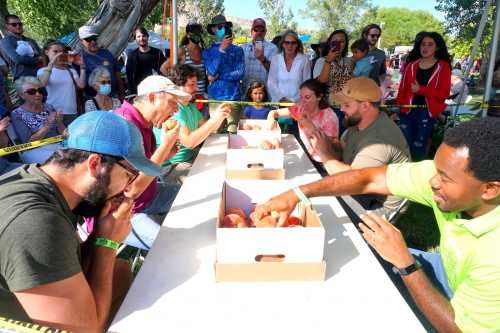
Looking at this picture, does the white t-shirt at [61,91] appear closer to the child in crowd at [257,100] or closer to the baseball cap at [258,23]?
the child in crowd at [257,100]

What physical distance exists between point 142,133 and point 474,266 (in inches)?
79.3

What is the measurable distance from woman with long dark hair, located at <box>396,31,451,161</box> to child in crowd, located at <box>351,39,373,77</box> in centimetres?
53

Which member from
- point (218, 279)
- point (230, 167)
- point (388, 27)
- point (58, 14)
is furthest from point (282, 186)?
point (388, 27)

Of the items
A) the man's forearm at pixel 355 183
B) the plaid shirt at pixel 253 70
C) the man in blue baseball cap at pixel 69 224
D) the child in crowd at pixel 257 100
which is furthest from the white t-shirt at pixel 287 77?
the man in blue baseball cap at pixel 69 224

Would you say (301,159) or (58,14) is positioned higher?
(58,14)

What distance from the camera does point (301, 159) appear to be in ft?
9.57

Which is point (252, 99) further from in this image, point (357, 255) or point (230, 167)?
point (357, 255)

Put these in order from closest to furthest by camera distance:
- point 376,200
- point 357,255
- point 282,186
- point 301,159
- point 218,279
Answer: point 218,279, point 357,255, point 282,186, point 376,200, point 301,159

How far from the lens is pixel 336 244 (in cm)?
168

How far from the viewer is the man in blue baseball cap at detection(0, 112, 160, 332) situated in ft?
3.44

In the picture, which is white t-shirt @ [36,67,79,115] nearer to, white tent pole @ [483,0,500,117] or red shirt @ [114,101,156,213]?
red shirt @ [114,101,156,213]

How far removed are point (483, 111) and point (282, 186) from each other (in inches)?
179

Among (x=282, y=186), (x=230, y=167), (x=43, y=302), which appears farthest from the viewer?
(x=230, y=167)

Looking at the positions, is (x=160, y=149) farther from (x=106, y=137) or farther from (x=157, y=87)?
(x=106, y=137)
